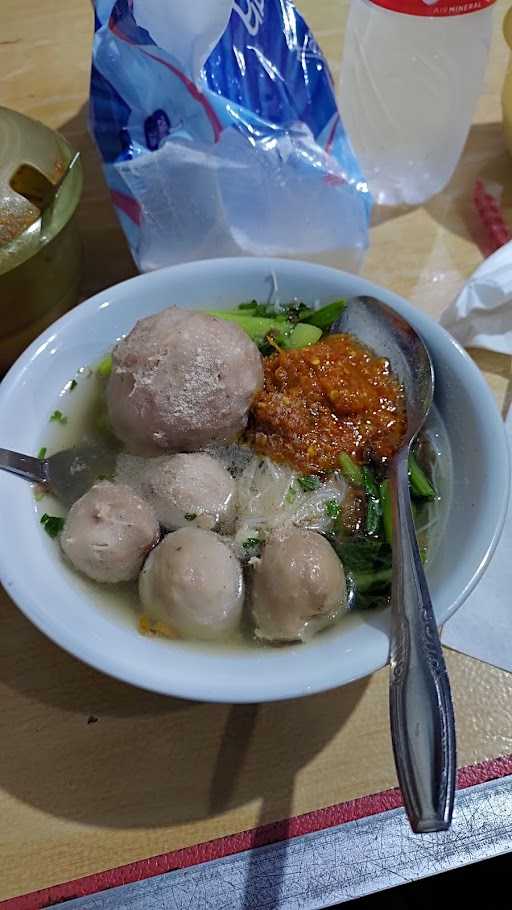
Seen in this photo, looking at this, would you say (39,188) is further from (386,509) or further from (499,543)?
(499,543)

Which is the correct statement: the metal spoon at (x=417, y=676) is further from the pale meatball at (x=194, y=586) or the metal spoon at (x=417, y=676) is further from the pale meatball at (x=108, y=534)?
the pale meatball at (x=108, y=534)

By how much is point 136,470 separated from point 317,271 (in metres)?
0.36

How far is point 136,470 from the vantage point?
87 centimetres

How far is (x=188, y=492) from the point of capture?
2.61 feet

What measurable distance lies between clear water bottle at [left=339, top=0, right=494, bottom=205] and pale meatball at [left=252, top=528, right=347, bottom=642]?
31.9 inches

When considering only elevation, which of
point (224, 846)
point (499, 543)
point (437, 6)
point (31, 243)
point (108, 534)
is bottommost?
point (224, 846)

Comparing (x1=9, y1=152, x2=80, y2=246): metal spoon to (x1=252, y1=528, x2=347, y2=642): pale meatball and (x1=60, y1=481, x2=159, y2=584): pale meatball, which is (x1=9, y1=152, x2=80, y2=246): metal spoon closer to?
(x1=60, y1=481, x2=159, y2=584): pale meatball

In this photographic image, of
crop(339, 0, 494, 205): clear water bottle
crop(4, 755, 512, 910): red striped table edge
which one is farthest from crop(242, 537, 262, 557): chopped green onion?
crop(339, 0, 494, 205): clear water bottle

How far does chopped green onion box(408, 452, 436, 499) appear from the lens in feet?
2.70

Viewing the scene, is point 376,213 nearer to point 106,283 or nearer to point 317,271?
point 317,271

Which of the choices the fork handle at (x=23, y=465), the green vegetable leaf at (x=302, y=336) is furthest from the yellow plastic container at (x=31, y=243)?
the green vegetable leaf at (x=302, y=336)

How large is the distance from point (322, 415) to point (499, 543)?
273mm

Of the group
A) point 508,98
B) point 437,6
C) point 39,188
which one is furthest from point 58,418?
point 508,98

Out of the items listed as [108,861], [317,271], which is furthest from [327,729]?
[317,271]
